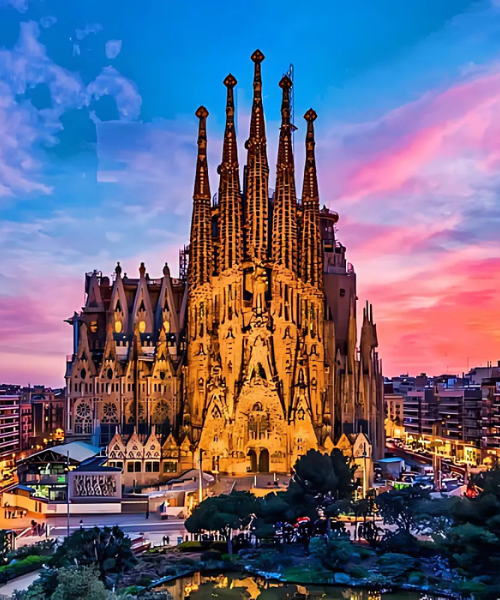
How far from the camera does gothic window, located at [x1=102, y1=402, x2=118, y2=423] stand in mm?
51625

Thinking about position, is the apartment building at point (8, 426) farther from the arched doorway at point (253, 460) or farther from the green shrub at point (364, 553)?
the green shrub at point (364, 553)

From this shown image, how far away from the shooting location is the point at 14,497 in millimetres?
40156

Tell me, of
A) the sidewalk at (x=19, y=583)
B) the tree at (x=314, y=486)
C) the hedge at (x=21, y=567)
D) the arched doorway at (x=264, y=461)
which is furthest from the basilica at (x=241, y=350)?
the sidewalk at (x=19, y=583)

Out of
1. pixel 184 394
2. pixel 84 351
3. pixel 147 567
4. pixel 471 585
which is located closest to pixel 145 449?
pixel 184 394

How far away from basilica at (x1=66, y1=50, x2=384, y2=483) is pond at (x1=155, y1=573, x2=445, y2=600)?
1819 centimetres

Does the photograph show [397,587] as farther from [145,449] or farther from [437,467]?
[145,449]

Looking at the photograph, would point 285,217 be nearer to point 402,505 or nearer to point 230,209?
point 230,209

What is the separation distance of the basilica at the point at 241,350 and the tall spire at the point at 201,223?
0.10m

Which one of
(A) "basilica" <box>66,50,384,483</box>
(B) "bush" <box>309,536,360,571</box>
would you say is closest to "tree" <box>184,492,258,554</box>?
(B) "bush" <box>309,536,360,571</box>

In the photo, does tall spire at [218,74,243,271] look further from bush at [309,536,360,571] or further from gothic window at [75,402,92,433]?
bush at [309,536,360,571]

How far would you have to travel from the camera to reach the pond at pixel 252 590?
82.5 ft

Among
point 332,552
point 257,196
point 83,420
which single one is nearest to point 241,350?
point 257,196

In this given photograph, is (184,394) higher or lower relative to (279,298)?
lower

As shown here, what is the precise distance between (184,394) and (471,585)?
30704mm
